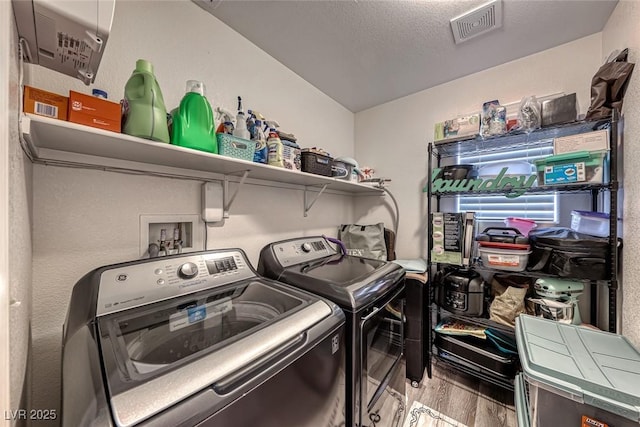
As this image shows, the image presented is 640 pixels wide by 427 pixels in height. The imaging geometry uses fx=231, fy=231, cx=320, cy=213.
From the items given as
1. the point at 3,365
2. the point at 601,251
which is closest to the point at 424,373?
the point at 601,251

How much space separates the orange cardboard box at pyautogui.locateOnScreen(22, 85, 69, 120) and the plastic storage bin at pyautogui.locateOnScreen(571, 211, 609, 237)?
2.63m

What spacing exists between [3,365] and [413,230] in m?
2.46

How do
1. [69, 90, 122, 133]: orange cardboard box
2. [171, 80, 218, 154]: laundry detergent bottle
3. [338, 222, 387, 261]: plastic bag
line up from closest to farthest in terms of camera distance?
[69, 90, 122, 133]: orange cardboard box → [171, 80, 218, 154]: laundry detergent bottle → [338, 222, 387, 261]: plastic bag

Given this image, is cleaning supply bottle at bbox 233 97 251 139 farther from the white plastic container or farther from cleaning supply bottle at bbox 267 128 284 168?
the white plastic container

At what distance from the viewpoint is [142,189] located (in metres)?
1.16

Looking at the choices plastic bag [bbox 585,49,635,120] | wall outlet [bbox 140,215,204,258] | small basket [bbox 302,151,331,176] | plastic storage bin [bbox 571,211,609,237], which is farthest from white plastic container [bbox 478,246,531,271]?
wall outlet [bbox 140,215,204,258]

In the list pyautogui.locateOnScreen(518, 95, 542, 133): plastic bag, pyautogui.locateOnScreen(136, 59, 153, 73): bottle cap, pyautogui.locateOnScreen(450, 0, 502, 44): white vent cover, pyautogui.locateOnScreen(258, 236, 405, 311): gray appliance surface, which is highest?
pyautogui.locateOnScreen(450, 0, 502, 44): white vent cover

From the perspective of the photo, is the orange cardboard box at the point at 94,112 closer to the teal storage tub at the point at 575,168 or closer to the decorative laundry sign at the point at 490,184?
the decorative laundry sign at the point at 490,184

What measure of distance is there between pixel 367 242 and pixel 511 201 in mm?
1228

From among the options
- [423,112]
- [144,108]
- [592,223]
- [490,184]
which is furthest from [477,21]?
[144,108]

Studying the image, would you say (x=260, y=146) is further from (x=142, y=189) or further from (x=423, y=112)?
(x=423, y=112)

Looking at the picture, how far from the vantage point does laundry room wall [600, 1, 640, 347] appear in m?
1.19

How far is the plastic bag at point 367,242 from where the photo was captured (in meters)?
2.22

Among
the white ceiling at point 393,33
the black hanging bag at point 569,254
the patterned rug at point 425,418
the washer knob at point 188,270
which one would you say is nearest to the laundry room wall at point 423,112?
the white ceiling at point 393,33
